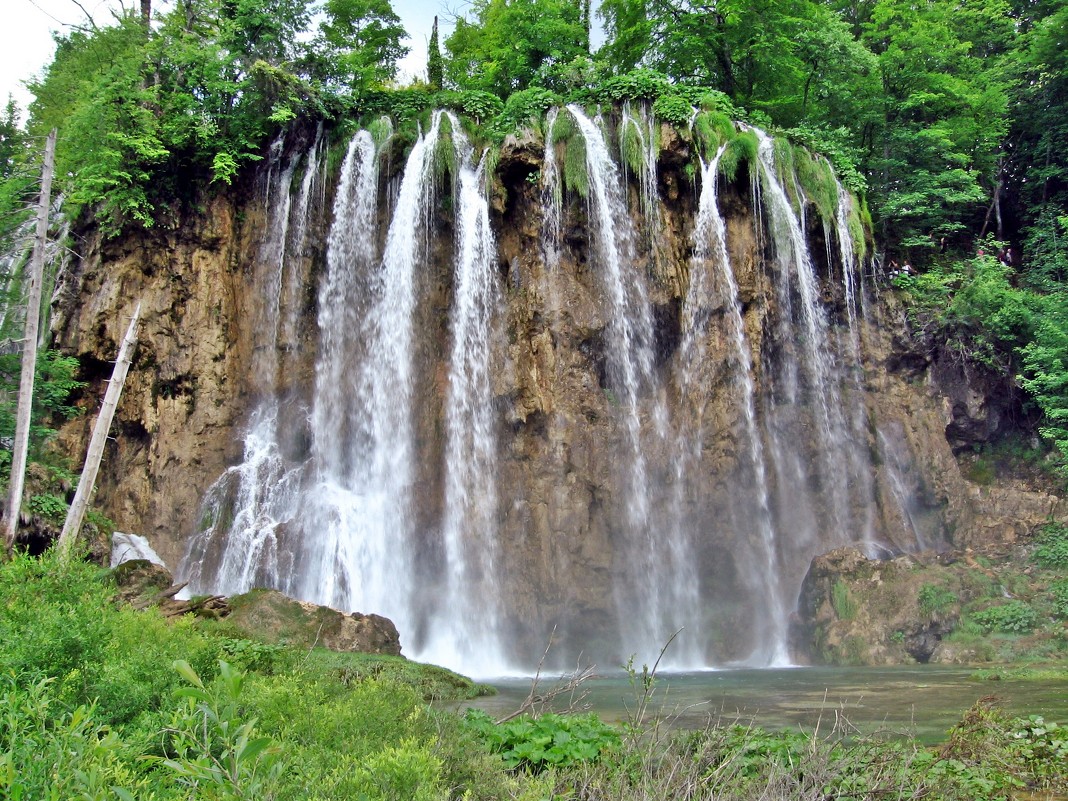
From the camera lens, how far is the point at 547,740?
15.9 feet

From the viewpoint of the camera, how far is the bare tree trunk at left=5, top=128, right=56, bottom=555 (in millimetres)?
13609

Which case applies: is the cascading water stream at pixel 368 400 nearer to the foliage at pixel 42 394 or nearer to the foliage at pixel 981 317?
the foliage at pixel 42 394

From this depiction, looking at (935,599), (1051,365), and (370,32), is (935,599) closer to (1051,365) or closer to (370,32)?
(1051,365)

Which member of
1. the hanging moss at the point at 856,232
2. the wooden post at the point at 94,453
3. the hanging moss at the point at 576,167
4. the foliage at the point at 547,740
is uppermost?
the hanging moss at the point at 576,167

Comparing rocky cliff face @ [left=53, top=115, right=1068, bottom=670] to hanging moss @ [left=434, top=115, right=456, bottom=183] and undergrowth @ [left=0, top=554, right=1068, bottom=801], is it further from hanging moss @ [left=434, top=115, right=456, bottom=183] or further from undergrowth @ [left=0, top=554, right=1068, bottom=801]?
undergrowth @ [left=0, top=554, right=1068, bottom=801]

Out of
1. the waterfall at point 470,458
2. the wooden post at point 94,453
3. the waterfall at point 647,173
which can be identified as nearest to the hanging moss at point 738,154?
the waterfall at point 647,173

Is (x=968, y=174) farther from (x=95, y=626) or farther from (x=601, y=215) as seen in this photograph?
(x=95, y=626)

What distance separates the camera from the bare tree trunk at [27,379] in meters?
13.6

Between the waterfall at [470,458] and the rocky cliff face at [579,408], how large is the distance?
0.16 meters

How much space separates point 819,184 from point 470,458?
1193cm

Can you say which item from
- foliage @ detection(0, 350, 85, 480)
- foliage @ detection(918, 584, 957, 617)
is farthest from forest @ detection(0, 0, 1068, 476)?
foliage @ detection(918, 584, 957, 617)

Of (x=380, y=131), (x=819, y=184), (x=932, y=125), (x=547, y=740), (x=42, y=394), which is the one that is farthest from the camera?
(x=932, y=125)

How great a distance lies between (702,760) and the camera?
4.53 meters

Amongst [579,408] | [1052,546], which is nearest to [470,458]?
[579,408]
